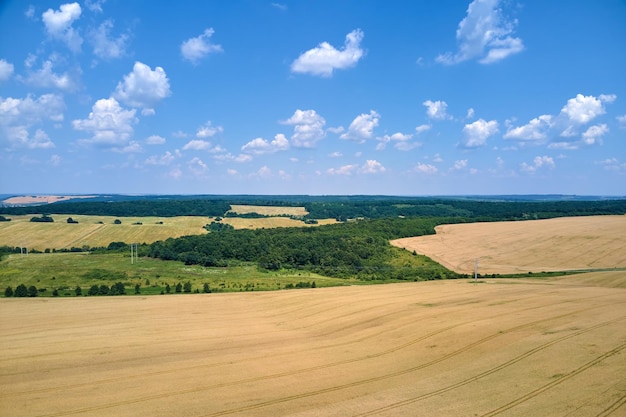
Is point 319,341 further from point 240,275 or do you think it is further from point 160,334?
point 240,275

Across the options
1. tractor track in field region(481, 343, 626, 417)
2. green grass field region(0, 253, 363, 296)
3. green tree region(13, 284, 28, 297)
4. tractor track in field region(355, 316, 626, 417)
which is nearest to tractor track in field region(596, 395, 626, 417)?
tractor track in field region(481, 343, 626, 417)

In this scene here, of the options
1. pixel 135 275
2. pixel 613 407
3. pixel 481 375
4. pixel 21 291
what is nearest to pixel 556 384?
pixel 613 407

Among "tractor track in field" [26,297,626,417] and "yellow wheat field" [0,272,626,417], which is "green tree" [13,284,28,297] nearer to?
"yellow wheat field" [0,272,626,417]

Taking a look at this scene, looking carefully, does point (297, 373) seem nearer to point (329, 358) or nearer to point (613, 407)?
→ point (329, 358)

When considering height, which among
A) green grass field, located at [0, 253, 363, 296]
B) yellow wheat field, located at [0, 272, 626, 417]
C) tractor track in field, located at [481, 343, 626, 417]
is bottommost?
green grass field, located at [0, 253, 363, 296]

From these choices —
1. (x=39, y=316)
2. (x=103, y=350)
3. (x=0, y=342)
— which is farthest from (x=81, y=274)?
(x=103, y=350)

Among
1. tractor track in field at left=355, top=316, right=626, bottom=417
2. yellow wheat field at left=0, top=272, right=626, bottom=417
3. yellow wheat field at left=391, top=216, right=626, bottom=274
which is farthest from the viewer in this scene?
yellow wheat field at left=391, top=216, right=626, bottom=274
